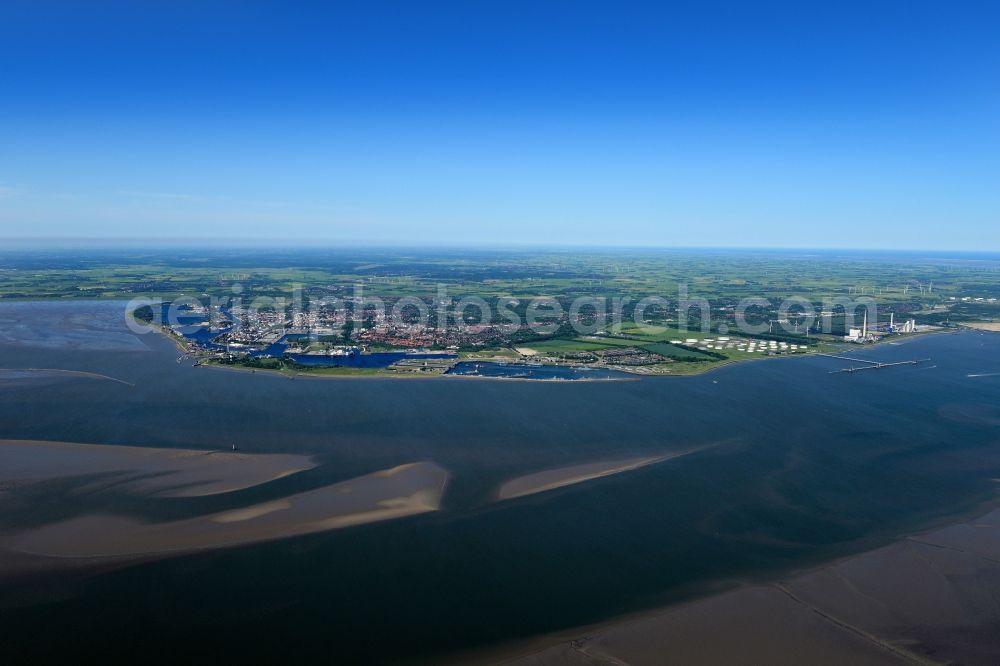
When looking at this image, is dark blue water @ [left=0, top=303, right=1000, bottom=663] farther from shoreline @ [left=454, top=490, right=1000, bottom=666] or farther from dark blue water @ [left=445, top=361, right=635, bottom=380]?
dark blue water @ [left=445, top=361, right=635, bottom=380]

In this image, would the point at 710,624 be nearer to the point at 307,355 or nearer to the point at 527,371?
the point at 527,371

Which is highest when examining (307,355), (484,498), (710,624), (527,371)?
(307,355)

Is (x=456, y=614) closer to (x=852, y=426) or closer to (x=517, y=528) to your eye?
(x=517, y=528)

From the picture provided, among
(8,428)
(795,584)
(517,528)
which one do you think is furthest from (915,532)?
(8,428)

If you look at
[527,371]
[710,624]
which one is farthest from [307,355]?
[710,624]

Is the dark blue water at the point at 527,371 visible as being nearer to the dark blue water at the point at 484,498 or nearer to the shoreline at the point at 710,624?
the dark blue water at the point at 484,498

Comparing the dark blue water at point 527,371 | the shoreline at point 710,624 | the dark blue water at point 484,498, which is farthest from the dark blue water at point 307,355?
the shoreline at point 710,624

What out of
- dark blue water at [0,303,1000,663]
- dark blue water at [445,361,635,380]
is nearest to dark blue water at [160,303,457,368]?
dark blue water at [445,361,635,380]
